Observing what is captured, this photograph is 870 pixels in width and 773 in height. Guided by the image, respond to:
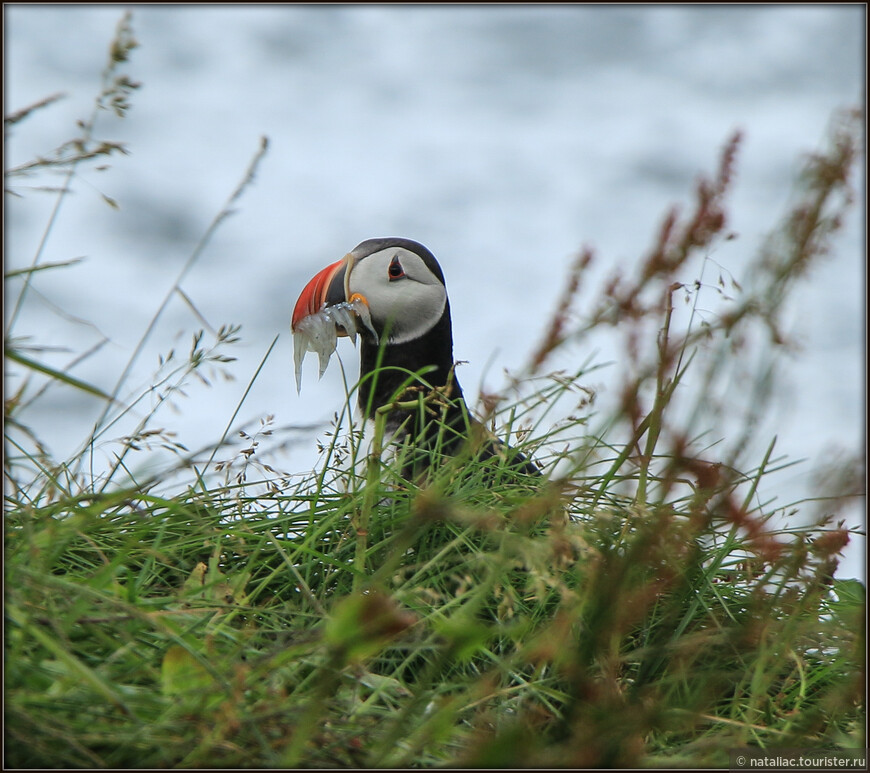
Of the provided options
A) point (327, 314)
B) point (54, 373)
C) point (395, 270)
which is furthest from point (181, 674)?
point (395, 270)

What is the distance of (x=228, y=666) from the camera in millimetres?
1344

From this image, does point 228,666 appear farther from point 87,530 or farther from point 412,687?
point 87,530

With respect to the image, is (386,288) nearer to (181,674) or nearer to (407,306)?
(407,306)

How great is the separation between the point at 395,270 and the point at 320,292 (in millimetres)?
319

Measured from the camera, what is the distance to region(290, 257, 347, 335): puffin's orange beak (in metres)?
3.15

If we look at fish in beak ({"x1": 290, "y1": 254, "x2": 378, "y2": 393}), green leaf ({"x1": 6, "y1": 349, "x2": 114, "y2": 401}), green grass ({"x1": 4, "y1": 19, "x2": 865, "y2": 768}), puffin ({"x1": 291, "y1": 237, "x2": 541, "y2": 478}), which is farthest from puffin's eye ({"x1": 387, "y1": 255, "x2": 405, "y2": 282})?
green leaf ({"x1": 6, "y1": 349, "x2": 114, "y2": 401})

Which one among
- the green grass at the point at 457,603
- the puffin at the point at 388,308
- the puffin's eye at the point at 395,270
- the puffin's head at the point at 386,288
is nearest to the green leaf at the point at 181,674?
the green grass at the point at 457,603

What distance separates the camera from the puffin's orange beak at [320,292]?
3150 mm

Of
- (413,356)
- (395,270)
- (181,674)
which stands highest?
(395,270)

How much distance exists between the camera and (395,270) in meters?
3.28

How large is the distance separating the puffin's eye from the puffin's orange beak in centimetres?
18

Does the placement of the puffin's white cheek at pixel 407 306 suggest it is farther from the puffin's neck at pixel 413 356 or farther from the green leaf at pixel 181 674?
the green leaf at pixel 181 674

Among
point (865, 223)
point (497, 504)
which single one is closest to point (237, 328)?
point (497, 504)

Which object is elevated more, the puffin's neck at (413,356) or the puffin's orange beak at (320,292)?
the puffin's orange beak at (320,292)
